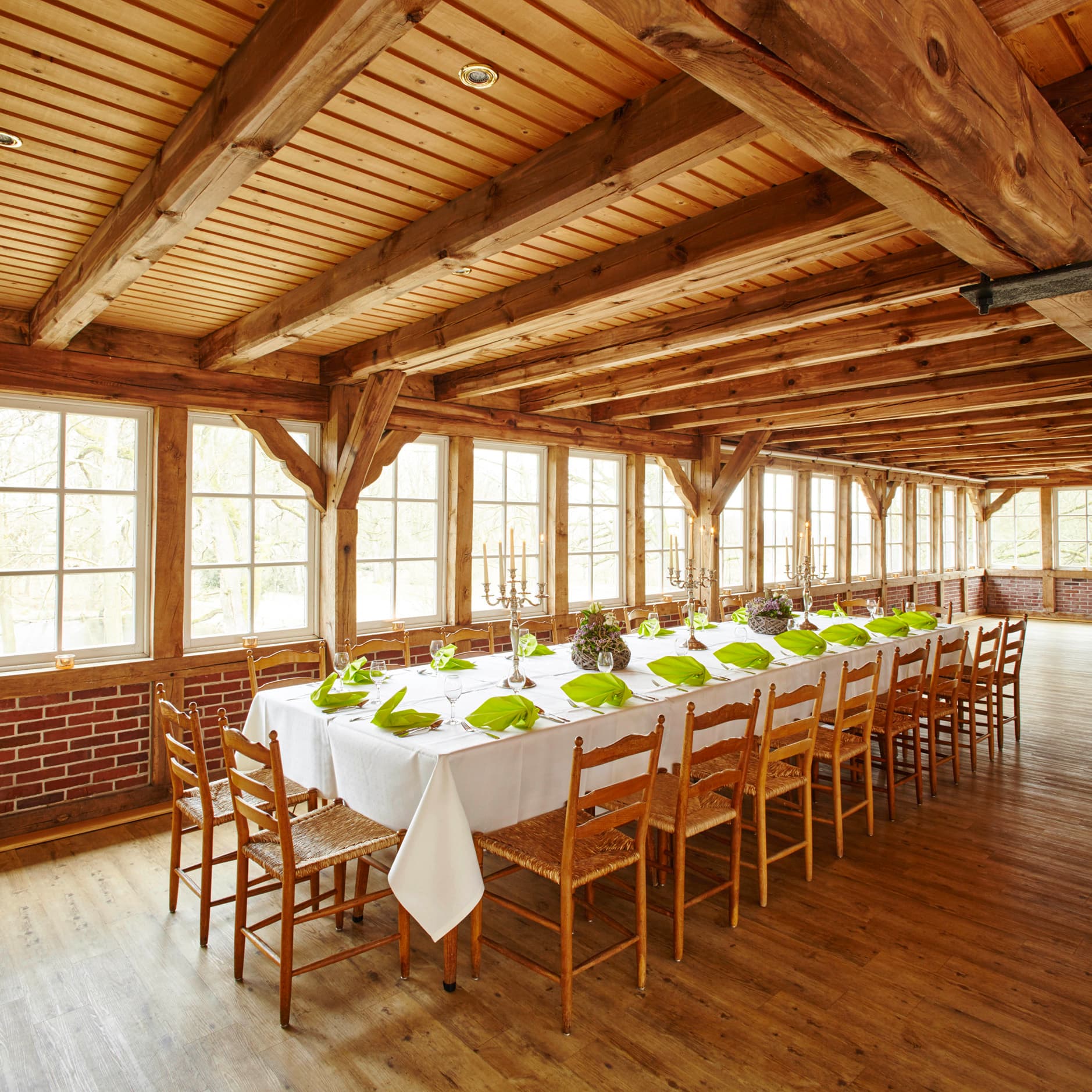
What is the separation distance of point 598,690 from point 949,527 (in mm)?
13172

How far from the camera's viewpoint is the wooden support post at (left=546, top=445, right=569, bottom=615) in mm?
6715

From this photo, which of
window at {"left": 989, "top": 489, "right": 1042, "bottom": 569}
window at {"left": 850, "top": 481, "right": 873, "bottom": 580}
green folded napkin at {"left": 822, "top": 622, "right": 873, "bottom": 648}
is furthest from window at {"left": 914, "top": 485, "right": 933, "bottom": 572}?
green folded napkin at {"left": 822, "top": 622, "right": 873, "bottom": 648}

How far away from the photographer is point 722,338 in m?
3.98

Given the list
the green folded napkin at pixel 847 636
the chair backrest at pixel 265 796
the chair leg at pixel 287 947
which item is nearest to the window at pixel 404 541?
the chair backrest at pixel 265 796

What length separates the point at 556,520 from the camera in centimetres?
675

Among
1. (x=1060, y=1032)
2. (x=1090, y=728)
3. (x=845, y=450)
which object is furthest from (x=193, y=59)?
(x=845, y=450)

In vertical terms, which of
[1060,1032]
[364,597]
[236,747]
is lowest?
[1060,1032]

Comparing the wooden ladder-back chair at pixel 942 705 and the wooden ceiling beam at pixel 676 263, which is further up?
the wooden ceiling beam at pixel 676 263

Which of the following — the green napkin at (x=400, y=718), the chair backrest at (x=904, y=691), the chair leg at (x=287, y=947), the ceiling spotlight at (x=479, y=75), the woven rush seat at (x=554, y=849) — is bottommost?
the chair leg at (x=287, y=947)

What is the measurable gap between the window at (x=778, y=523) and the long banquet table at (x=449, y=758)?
5.48 meters

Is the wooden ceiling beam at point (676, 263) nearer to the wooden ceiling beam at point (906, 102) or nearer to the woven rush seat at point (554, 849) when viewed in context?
the wooden ceiling beam at point (906, 102)

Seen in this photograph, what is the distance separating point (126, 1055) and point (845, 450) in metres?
9.51

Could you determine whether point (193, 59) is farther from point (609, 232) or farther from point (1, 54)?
point (609, 232)

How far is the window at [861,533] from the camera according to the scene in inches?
425
